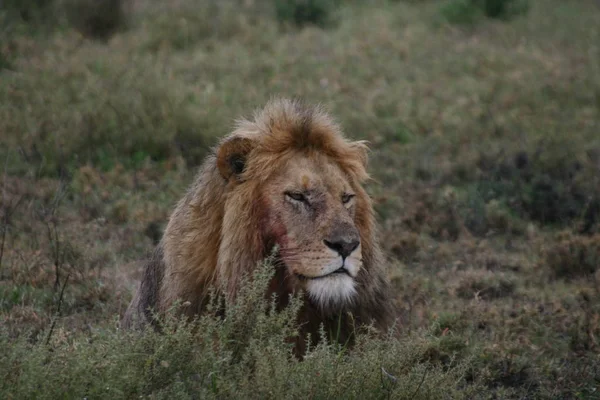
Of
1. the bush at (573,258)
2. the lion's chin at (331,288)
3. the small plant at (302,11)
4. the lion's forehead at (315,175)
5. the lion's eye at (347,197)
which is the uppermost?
the lion's forehead at (315,175)

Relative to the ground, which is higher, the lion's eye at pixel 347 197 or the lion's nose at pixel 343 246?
the lion's eye at pixel 347 197

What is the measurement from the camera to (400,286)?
Result: 23.0 ft

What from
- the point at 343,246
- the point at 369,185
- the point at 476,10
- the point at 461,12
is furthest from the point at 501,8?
the point at 343,246

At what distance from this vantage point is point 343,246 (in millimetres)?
4418

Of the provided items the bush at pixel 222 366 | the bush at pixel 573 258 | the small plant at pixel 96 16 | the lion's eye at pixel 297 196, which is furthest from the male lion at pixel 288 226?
the small plant at pixel 96 16

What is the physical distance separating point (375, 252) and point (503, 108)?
6.77m

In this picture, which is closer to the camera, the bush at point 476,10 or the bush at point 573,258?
the bush at point 573,258

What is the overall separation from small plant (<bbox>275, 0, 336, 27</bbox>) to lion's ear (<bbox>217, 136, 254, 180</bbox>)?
997 centimetres

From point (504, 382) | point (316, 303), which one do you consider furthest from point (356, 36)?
point (316, 303)

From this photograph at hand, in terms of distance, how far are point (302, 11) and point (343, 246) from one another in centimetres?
1063

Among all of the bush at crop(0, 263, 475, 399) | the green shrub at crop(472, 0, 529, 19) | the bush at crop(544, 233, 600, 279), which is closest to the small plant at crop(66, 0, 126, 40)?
the green shrub at crop(472, 0, 529, 19)

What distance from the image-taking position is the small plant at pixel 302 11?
47.8ft

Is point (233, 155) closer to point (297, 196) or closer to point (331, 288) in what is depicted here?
point (297, 196)

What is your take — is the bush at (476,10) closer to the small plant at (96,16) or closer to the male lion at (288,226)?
the small plant at (96,16)
